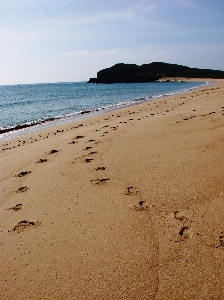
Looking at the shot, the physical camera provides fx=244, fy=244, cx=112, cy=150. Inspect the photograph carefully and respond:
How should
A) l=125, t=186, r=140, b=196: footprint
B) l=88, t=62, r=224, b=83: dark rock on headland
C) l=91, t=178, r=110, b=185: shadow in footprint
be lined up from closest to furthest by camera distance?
l=125, t=186, r=140, b=196: footprint, l=91, t=178, r=110, b=185: shadow in footprint, l=88, t=62, r=224, b=83: dark rock on headland

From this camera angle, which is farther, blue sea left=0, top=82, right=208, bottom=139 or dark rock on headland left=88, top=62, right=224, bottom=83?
dark rock on headland left=88, top=62, right=224, bottom=83

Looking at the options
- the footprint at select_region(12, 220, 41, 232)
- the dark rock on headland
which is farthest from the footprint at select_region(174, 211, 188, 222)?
the dark rock on headland

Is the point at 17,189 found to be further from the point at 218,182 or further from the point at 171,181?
the point at 218,182

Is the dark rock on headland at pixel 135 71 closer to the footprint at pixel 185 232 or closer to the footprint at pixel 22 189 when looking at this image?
the footprint at pixel 22 189

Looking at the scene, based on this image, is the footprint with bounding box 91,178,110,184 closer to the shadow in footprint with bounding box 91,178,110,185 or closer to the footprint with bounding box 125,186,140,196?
the shadow in footprint with bounding box 91,178,110,185

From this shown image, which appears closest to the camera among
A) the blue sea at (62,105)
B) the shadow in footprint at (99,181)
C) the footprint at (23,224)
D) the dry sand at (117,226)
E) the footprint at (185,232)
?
the dry sand at (117,226)

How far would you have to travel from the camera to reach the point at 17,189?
4.07m

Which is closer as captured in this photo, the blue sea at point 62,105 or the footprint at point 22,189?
the footprint at point 22,189

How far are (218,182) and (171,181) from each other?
0.65m

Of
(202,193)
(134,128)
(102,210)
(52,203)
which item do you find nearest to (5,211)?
(52,203)

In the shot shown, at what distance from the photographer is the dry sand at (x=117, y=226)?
205 centimetres

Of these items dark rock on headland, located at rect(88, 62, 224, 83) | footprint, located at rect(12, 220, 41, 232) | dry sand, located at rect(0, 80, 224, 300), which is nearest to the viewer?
dry sand, located at rect(0, 80, 224, 300)

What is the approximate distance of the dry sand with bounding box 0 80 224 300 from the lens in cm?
205

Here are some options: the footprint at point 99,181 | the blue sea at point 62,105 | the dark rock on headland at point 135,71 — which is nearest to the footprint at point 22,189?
the footprint at point 99,181
